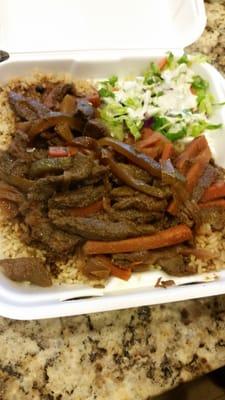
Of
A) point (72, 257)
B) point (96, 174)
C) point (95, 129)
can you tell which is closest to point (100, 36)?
point (95, 129)

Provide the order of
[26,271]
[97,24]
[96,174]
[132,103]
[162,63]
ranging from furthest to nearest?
[97,24] → [162,63] → [132,103] → [96,174] → [26,271]

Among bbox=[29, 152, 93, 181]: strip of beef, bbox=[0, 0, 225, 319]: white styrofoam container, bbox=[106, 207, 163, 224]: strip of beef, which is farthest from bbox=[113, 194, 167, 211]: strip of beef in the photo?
bbox=[0, 0, 225, 319]: white styrofoam container

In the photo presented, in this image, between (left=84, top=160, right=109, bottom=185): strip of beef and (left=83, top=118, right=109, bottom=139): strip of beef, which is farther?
(left=83, top=118, right=109, bottom=139): strip of beef

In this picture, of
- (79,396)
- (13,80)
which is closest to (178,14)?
(13,80)

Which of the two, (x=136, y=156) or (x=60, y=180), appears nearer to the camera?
(x=60, y=180)

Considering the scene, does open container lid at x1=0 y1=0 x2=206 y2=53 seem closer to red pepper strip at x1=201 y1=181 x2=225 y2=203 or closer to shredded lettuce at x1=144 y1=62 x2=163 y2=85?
shredded lettuce at x1=144 y1=62 x2=163 y2=85

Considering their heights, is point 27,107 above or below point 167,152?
above

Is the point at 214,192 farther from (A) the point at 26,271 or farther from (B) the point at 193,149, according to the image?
(A) the point at 26,271
